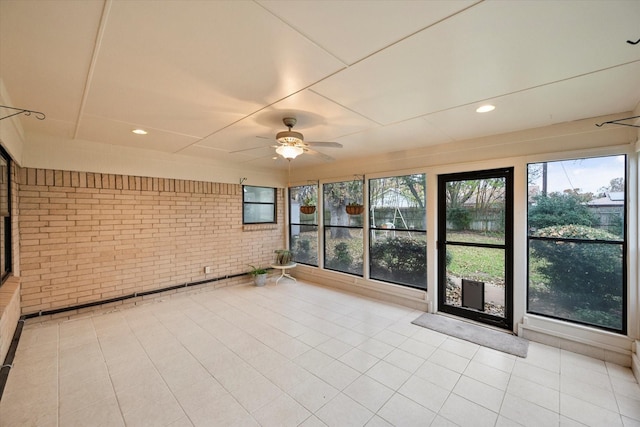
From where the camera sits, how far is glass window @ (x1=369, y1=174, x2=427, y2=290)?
13.9 ft

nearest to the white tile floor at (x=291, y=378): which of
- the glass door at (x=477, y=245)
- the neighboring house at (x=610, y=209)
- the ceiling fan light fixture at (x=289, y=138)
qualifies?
the glass door at (x=477, y=245)

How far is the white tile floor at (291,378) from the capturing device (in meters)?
2.02

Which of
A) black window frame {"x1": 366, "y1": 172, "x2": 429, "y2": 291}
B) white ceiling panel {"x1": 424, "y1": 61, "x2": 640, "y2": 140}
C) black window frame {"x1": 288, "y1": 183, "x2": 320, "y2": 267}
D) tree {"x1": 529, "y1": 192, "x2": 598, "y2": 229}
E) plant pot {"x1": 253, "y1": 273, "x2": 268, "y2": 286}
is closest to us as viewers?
white ceiling panel {"x1": 424, "y1": 61, "x2": 640, "y2": 140}

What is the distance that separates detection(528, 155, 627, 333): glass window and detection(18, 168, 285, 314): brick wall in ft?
16.4

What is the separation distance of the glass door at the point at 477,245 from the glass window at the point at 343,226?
1465mm

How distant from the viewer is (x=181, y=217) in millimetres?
4781

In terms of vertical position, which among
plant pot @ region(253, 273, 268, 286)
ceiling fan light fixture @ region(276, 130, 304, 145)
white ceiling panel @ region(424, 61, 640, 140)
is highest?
white ceiling panel @ region(424, 61, 640, 140)

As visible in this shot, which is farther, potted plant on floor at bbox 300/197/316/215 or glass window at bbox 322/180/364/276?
potted plant on floor at bbox 300/197/316/215

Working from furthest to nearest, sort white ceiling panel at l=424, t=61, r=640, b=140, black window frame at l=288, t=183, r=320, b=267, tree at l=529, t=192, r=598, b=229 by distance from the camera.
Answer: black window frame at l=288, t=183, r=320, b=267
tree at l=529, t=192, r=598, b=229
white ceiling panel at l=424, t=61, r=640, b=140

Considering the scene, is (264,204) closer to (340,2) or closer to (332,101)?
(332,101)

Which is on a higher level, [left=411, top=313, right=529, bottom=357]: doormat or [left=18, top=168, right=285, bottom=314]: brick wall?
[left=18, top=168, right=285, bottom=314]: brick wall

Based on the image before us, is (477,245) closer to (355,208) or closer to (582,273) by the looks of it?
(582,273)

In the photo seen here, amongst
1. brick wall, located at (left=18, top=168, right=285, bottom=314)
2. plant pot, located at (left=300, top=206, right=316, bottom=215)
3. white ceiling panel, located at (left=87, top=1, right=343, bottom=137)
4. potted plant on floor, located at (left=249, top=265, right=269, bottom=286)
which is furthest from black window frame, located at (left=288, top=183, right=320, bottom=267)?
white ceiling panel, located at (left=87, top=1, right=343, bottom=137)

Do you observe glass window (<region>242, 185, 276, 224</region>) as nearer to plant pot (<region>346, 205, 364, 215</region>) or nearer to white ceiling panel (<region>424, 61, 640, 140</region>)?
plant pot (<region>346, 205, 364, 215</region>)
